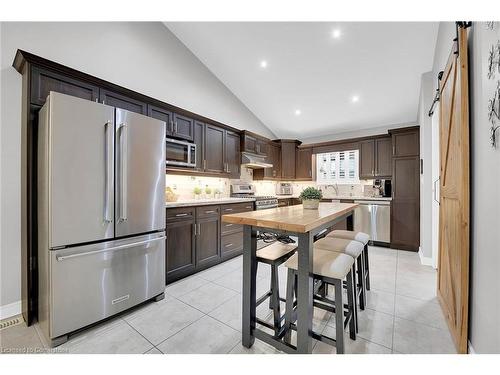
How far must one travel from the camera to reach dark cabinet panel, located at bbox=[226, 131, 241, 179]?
401 centimetres

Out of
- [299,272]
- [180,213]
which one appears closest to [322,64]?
[180,213]

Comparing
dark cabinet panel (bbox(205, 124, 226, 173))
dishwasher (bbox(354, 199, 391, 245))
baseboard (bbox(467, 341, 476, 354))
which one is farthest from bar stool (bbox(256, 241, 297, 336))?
dishwasher (bbox(354, 199, 391, 245))

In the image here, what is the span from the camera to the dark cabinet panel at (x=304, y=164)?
18.0 feet

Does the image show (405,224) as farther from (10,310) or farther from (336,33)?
(10,310)

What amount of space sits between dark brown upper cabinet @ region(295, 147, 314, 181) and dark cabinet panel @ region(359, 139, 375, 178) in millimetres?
1183

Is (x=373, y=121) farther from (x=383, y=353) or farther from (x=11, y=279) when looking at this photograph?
(x=11, y=279)

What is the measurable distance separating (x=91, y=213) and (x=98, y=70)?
1.86 meters

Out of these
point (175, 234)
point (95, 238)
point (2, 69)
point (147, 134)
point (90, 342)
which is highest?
point (2, 69)

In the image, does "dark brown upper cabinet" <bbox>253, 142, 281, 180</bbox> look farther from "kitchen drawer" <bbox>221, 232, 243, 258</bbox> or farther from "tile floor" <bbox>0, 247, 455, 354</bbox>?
"tile floor" <bbox>0, 247, 455, 354</bbox>

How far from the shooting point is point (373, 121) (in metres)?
4.71

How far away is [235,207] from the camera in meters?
3.52
